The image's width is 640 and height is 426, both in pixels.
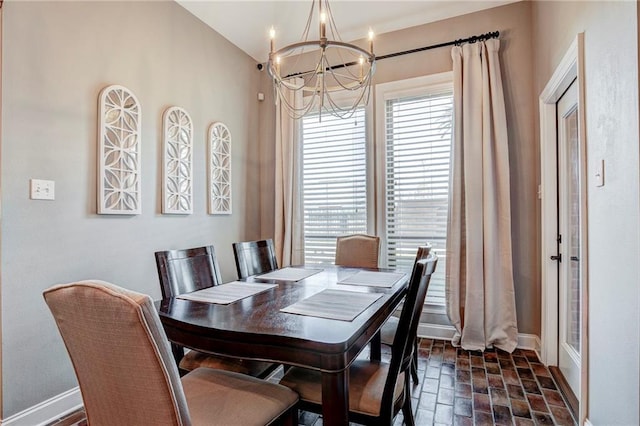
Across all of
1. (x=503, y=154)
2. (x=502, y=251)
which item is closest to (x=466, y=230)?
(x=502, y=251)

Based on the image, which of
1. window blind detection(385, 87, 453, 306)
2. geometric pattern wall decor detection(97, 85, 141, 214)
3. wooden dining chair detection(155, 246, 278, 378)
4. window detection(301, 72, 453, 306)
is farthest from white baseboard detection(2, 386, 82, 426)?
window blind detection(385, 87, 453, 306)

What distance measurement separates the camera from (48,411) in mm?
1996

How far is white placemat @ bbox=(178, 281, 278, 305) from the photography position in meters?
1.71

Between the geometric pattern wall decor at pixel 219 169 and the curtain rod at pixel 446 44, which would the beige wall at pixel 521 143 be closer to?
the curtain rod at pixel 446 44

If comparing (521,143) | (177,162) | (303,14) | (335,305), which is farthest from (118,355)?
(303,14)

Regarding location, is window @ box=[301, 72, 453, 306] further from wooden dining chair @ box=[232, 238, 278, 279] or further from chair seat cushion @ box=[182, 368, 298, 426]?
chair seat cushion @ box=[182, 368, 298, 426]

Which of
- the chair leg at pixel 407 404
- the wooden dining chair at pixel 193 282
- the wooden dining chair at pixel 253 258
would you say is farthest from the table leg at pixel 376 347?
the wooden dining chair at pixel 253 258

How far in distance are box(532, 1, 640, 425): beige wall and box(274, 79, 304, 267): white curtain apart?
2.57 m

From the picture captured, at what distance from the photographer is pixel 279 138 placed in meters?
3.85

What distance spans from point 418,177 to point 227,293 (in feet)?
7.43

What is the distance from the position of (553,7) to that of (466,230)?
174cm

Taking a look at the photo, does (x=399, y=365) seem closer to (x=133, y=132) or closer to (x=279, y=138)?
(x=133, y=132)

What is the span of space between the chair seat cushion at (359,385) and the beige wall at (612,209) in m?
0.90

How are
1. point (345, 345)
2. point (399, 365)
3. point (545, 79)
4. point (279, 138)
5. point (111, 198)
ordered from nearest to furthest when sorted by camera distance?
point (345, 345) → point (399, 365) → point (111, 198) → point (545, 79) → point (279, 138)
